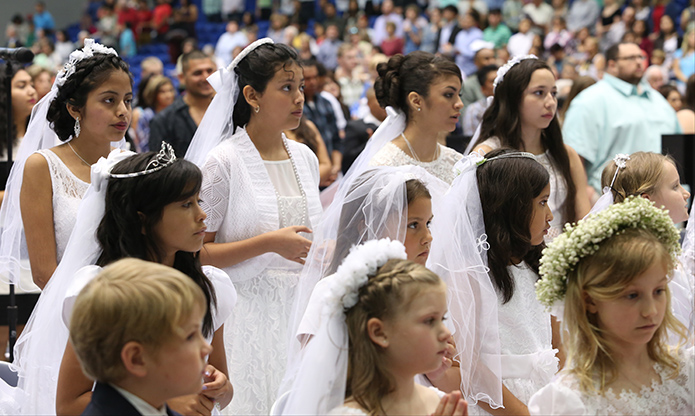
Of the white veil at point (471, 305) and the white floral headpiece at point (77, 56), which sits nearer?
the white veil at point (471, 305)

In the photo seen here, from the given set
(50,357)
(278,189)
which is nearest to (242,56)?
(278,189)

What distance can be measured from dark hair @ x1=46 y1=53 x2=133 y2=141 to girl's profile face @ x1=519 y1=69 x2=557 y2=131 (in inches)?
71.1

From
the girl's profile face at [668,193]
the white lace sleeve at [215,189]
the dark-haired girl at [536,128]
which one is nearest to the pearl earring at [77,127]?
the white lace sleeve at [215,189]

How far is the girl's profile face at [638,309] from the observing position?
2105 mm

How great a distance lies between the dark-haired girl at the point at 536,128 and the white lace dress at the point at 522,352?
43.9 inches

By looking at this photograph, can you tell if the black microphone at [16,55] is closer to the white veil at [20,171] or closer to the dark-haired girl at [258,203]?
the white veil at [20,171]

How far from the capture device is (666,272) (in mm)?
2156

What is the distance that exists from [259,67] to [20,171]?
0.99 m

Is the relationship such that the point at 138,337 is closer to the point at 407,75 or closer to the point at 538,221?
the point at 538,221

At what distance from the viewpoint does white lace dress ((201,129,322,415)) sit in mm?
3117

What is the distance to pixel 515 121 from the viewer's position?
3.93 m

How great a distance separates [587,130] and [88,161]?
345 cm

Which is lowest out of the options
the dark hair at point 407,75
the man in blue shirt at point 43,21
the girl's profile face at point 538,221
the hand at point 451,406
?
the man in blue shirt at point 43,21

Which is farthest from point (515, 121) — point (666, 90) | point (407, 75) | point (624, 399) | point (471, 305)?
point (666, 90)
